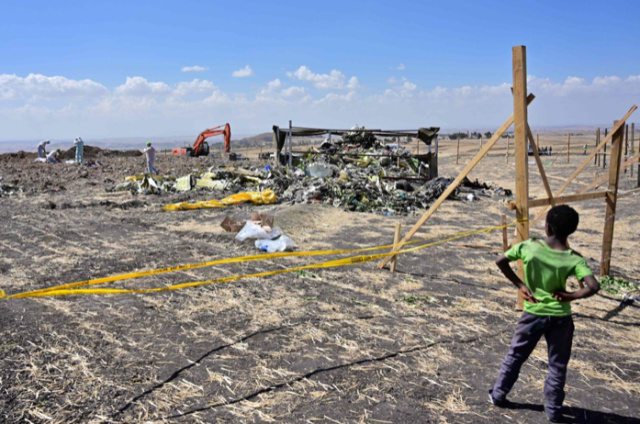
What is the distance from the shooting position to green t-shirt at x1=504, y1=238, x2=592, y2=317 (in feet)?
10.7

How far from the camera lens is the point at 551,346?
331 cm

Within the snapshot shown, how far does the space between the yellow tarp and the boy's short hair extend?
1089 cm

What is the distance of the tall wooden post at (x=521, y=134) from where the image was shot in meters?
5.14

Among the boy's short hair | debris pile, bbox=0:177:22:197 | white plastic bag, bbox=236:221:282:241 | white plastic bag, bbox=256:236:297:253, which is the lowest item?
white plastic bag, bbox=256:236:297:253

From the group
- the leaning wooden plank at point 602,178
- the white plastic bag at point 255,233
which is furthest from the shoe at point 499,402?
the white plastic bag at point 255,233

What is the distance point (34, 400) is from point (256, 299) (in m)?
2.66

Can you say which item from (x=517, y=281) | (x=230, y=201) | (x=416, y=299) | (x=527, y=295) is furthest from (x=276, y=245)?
(x=230, y=201)

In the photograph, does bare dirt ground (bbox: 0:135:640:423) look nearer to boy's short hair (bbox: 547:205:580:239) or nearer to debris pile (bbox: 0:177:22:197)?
boy's short hair (bbox: 547:205:580:239)

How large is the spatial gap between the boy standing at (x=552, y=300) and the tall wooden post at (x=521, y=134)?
188cm

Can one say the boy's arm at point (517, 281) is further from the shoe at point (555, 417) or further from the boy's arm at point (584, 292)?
the shoe at point (555, 417)

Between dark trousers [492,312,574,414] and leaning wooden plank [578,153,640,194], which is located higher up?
leaning wooden plank [578,153,640,194]

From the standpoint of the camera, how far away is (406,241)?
689 centimetres

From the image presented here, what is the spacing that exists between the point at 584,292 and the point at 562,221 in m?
0.47

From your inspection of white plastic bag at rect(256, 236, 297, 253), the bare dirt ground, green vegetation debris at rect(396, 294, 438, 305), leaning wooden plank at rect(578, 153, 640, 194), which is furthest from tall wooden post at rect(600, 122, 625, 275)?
white plastic bag at rect(256, 236, 297, 253)
